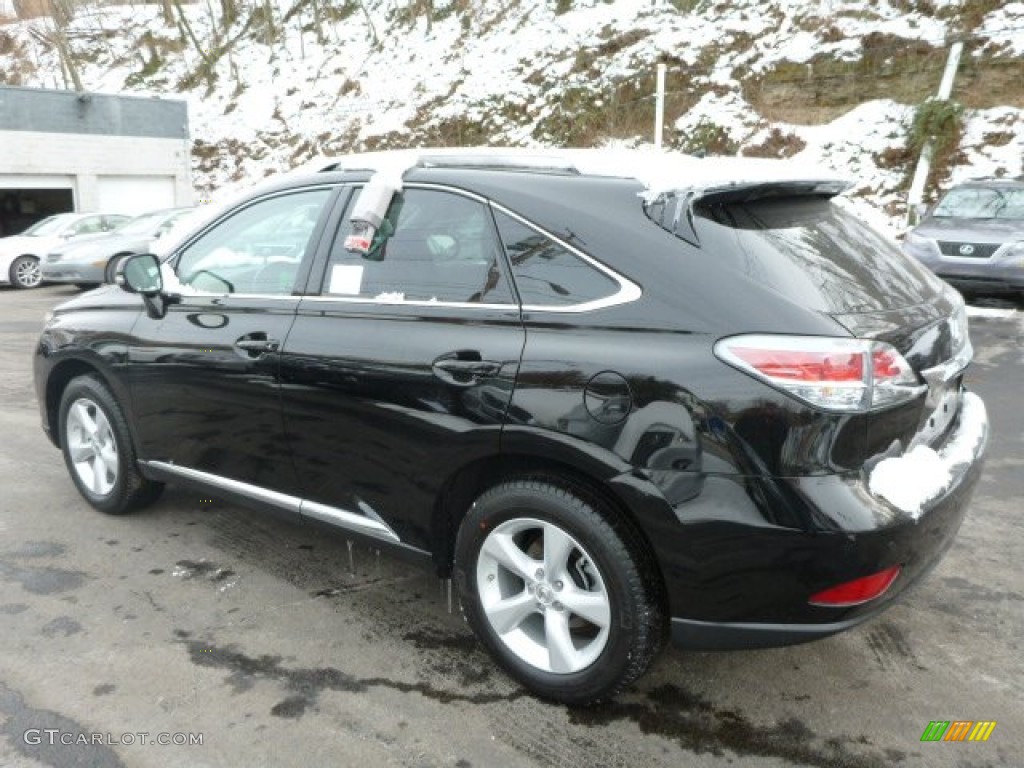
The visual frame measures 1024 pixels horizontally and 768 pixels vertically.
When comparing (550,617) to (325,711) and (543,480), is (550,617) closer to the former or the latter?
(543,480)

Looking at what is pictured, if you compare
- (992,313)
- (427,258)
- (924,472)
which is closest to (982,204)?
(992,313)

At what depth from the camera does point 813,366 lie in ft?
7.31

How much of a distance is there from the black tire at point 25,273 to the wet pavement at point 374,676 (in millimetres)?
→ 13056

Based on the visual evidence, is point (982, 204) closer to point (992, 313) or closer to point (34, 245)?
point (992, 313)

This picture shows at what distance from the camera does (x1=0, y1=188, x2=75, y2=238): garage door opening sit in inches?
896

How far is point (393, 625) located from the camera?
3.20 m

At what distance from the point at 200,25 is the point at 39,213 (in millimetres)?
17224

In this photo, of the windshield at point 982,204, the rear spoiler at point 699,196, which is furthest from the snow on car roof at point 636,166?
the windshield at point 982,204

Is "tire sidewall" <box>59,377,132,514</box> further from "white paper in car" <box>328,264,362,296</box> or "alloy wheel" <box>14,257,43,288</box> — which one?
"alloy wheel" <box>14,257,43,288</box>

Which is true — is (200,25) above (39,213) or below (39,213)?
above

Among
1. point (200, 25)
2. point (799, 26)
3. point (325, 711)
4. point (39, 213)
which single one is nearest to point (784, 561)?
point (325, 711)

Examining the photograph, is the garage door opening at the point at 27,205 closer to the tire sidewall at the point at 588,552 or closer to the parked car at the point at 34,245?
the parked car at the point at 34,245

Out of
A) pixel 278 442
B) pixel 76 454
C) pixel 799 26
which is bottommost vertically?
pixel 76 454

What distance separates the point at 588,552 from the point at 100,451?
288cm
